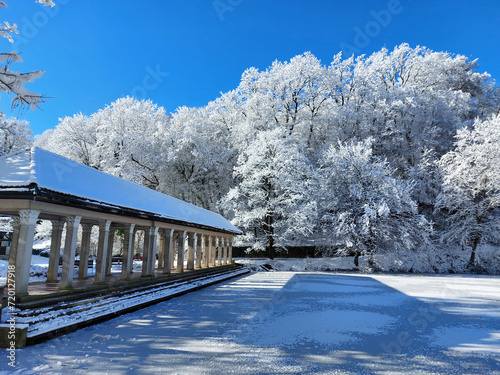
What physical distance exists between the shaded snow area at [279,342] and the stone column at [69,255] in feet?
7.14

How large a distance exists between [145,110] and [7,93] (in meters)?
36.2

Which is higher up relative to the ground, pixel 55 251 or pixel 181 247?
pixel 181 247

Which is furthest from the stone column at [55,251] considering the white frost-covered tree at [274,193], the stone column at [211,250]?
the white frost-covered tree at [274,193]

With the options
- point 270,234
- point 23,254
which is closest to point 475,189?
point 270,234

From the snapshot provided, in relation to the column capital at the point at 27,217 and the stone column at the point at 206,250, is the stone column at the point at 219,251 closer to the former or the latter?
the stone column at the point at 206,250

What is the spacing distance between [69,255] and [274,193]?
71.7 ft

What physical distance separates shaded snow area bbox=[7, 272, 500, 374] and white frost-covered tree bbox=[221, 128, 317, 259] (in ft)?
56.3

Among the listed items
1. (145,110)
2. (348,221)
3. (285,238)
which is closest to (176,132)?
(145,110)

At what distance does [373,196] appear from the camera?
2578cm

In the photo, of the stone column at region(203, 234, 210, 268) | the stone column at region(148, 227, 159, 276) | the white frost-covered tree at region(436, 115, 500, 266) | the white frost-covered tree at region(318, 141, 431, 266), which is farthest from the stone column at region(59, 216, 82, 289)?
the white frost-covered tree at region(436, 115, 500, 266)

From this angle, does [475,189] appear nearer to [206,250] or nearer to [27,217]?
[206,250]

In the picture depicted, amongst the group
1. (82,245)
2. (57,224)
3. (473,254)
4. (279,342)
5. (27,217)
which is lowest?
(279,342)

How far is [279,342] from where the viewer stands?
20.0 ft

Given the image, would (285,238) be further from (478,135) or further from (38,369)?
(38,369)
